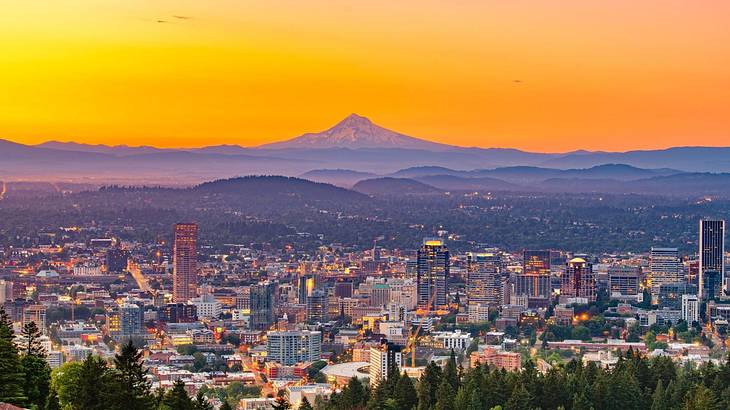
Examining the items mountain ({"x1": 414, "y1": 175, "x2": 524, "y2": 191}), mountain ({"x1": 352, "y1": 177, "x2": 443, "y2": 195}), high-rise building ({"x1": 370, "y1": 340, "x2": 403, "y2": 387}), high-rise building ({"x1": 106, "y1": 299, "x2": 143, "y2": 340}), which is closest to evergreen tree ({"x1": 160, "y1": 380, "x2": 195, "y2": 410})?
high-rise building ({"x1": 370, "y1": 340, "x2": 403, "y2": 387})

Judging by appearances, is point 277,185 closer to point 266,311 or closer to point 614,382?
point 266,311

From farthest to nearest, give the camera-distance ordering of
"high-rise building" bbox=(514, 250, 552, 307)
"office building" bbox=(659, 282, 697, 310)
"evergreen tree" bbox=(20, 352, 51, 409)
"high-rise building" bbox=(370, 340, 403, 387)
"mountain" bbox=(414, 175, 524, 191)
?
"mountain" bbox=(414, 175, 524, 191) → "high-rise building" bbox=(514, 250, 552, 307) → "office building" bbox=(659, 282, 697, 310) → "high-rise building" bbox=(370, 340, 403, 387) → "evergreen tree" bbox=(20, 352, 51, 409)

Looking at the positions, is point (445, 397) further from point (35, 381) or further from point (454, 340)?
point (454, 340)

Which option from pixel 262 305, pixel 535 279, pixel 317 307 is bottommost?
pixel 317 307

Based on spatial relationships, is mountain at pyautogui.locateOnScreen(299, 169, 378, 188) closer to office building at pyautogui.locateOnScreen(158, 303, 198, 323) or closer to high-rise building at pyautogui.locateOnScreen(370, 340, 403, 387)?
office building at pyautogui.locateOnScreen(158, 303, 198, 323)

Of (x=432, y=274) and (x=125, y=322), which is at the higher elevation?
(x=432, y=274)

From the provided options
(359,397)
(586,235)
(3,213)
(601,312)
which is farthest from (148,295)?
(586,235)

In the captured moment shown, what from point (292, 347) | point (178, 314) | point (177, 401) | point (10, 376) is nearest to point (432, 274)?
point (178, 314)
